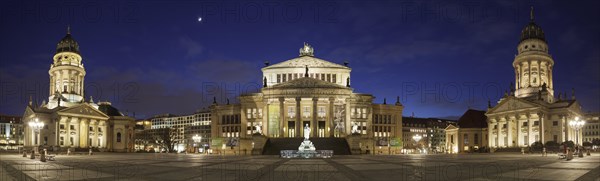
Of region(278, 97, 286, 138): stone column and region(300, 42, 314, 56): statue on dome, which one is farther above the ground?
region(300, 42, 314, 56): statue on dome

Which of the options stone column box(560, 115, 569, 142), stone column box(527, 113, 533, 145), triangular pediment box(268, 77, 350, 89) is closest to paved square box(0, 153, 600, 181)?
triangular pediment box(268, 77, 350, 89)

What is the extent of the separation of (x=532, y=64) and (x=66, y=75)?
101 m

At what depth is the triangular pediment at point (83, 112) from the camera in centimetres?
11868

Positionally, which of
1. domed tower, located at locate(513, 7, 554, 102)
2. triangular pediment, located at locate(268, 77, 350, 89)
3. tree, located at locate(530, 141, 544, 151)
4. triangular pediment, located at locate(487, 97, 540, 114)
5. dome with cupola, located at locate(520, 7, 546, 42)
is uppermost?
dome with cupola, located at locate(520, 7, 546, 42)

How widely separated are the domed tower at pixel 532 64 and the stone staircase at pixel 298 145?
41414mm

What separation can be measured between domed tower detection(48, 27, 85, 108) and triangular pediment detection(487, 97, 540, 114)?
92255 mm

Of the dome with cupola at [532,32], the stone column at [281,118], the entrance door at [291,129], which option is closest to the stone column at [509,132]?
the dome with cupola at [532,32]

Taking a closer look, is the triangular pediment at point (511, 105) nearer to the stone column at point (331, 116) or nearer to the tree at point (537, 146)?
the tree at point (537, 146)

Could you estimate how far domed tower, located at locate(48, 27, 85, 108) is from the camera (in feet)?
420

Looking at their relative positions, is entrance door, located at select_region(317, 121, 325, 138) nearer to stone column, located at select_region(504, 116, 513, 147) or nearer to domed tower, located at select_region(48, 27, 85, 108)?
stone column, located at select_region(504, 116, 513, 147)

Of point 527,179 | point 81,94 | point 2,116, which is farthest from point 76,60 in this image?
point 527,179

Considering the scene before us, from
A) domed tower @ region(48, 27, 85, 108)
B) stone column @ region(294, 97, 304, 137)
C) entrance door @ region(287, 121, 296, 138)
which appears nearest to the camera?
stone column @ region(294, 97, 304, 137)

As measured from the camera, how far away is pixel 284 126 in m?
105

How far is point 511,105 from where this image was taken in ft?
346
